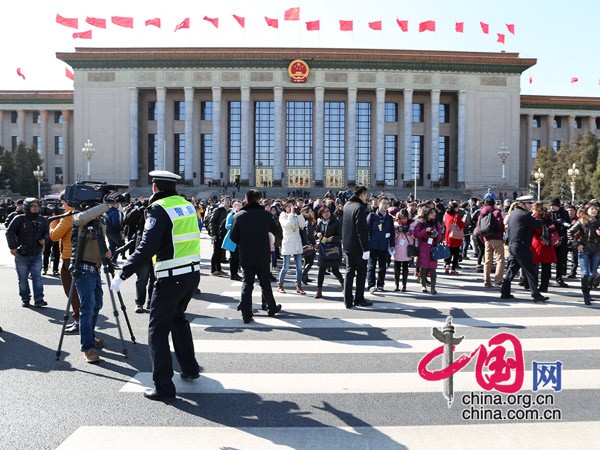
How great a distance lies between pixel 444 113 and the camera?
2421 inches

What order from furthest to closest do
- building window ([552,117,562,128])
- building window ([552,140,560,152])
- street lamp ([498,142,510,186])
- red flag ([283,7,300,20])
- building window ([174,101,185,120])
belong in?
building window ([552,117,562,128]) → building window ([552,140,560,152]) → building window ([174,101,185,120]) → street lamp ([498,142,510,186]) → red flag ([283,7,300,20])

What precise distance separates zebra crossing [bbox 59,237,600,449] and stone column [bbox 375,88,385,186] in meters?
47.9

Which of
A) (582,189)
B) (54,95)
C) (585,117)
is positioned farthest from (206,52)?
(585,117)

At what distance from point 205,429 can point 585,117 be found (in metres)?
73.8

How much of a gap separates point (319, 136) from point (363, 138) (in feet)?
17.5

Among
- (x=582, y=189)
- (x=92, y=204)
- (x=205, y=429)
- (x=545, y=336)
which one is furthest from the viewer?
(x=582, y=189)

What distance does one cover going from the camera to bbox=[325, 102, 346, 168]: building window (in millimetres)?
60094

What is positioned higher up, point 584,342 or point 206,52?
point 206,52

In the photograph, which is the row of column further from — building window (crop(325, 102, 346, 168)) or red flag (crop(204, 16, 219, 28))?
red flag (crop(204, 16, 219, 28))

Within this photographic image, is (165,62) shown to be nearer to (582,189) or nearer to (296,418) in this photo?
(582,189)

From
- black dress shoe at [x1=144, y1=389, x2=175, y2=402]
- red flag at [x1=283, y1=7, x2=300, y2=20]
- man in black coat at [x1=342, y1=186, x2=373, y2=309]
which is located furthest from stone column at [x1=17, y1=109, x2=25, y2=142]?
black dress shoe at [x1=144, y1=389, x2=175, y2=402]

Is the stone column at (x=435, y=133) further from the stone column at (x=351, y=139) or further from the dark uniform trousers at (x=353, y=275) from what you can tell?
the dark uniform trousers at (x=353, y=275)

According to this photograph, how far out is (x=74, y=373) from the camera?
20.3ft

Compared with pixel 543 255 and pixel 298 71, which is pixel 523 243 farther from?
pixel 298 71
